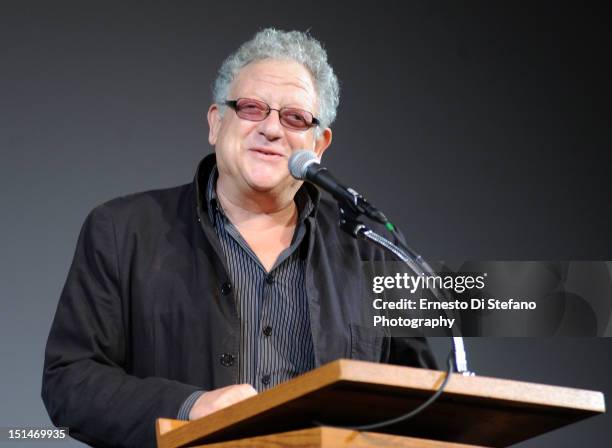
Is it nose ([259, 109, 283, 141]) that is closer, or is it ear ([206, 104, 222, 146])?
nose ([259, 109, 283, 141])

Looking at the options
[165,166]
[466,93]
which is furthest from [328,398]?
[466,93]

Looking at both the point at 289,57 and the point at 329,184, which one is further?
the point at 289,57

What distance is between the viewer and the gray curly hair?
2754mm

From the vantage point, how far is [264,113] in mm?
2609

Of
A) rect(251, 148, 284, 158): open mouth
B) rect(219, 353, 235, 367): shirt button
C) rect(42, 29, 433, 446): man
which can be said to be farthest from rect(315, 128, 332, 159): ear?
rect(219, 353, 235, 367): shirt button

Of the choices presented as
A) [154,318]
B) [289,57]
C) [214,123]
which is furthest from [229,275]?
[289,57]

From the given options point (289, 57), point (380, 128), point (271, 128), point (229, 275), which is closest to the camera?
point (229, 275)

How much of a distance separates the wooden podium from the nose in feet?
3.52

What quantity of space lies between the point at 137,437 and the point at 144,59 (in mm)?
1716

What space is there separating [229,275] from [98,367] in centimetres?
43

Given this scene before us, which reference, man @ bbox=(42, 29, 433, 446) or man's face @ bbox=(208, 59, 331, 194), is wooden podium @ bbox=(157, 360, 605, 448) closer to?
man @ bbox=(42, 29, 433, 446)

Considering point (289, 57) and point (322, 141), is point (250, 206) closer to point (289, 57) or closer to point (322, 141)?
point (322, 141)

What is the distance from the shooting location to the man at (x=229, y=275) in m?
2.30

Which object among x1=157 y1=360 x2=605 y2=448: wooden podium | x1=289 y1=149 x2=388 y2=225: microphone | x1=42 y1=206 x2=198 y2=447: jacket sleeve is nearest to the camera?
x1=157 y1=360 x2=605 y2=448: wooden podium
